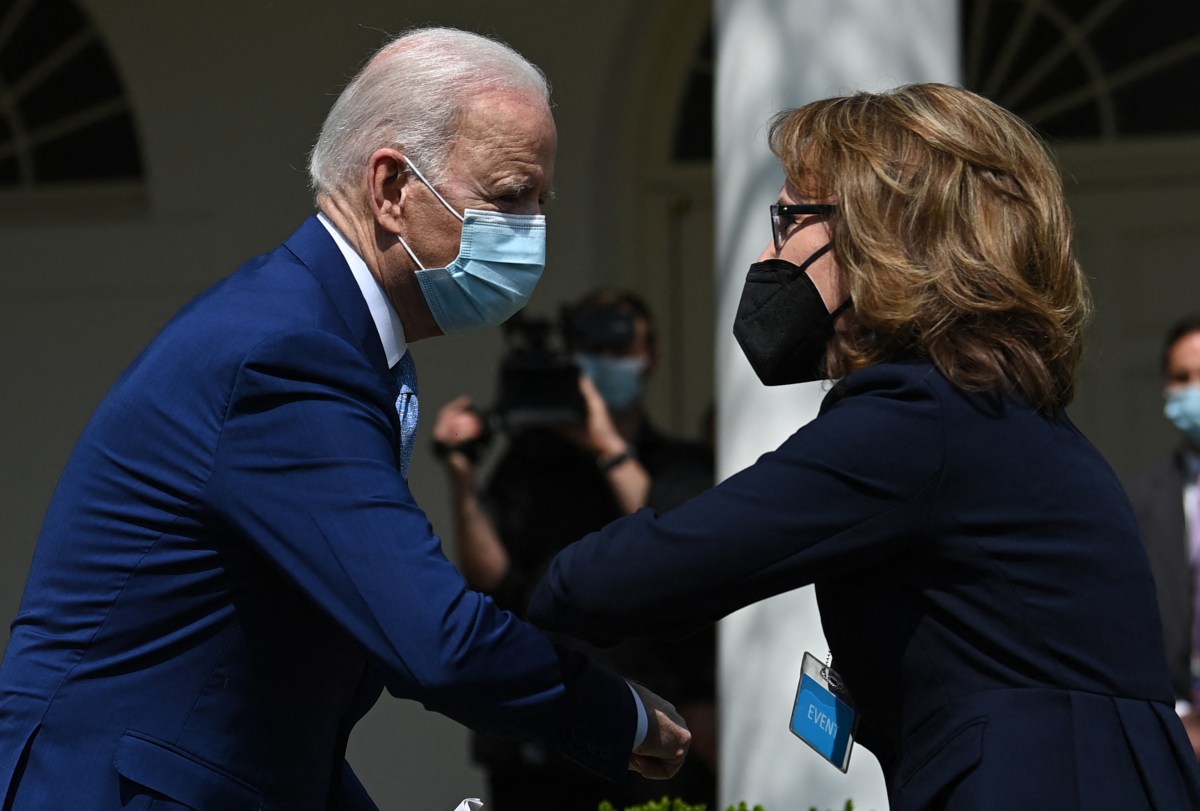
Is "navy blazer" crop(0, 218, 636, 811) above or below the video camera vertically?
above

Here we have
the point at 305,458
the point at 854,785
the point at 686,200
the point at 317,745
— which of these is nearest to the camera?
the point at 305,458

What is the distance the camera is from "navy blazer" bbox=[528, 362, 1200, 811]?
1.83 meters

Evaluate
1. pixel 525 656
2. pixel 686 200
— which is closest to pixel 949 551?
pixel 525 656

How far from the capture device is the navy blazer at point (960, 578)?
183cm

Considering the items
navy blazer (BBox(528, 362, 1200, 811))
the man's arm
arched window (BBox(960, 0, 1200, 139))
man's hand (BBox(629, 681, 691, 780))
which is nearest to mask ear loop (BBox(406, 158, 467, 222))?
the man's arm

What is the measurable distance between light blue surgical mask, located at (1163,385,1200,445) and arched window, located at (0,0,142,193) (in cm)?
430

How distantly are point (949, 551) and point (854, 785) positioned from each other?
187 cm

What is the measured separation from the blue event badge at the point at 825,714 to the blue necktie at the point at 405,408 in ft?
1.98

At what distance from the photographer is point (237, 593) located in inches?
76.5

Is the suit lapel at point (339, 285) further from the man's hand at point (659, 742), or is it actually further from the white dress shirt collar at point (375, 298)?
the man's hand at point (659, 742)

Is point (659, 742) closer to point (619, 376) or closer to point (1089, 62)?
point (619, 376)

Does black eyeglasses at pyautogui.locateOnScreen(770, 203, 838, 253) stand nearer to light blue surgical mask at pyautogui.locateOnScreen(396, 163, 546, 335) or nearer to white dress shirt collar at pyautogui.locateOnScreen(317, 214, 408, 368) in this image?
light blue surgical mask at pyautogui.locateOnScreen(396, 163, 546, 335)

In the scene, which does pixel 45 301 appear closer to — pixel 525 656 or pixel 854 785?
pixel 854 785

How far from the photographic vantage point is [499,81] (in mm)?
2117
